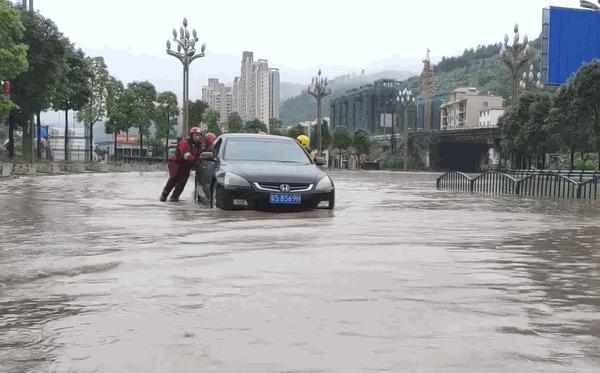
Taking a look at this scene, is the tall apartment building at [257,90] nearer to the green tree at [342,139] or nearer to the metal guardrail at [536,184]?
the green tree at [342,139]

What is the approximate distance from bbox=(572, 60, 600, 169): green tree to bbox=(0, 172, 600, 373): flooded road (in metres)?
25.4

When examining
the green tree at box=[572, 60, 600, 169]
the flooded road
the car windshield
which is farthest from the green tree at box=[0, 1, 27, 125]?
the green tree at box=[572, 60, 600, 169]

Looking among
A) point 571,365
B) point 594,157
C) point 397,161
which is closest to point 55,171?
point 571,365

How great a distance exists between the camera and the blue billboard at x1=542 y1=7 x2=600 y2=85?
118ft

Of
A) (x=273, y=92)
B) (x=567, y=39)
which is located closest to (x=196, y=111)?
(x=273, y=92)

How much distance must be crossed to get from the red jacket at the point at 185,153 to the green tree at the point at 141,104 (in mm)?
46414

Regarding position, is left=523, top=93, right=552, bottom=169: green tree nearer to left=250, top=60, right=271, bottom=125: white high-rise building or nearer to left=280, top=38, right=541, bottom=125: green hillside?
left=250, top=60, right=271, bottom=125: white high-rise building

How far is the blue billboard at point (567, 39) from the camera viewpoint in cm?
3600

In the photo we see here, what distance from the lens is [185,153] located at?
12.7 m

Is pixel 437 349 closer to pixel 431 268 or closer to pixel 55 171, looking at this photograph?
pixel 431 268

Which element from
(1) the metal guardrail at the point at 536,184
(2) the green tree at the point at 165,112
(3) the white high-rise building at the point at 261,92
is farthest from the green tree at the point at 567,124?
(3) the white high-rise building at the point at 261,92

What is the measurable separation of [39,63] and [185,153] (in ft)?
75.5

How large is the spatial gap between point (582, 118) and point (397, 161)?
4485 cm

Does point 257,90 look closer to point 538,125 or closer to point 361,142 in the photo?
point 361,142
